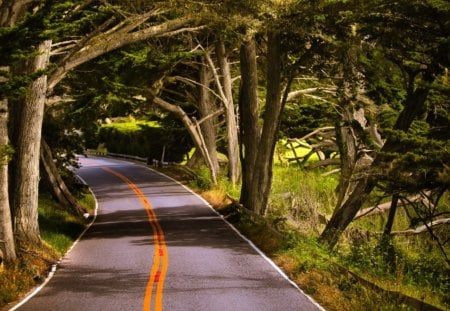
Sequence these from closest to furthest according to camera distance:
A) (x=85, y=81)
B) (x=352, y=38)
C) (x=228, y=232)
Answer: (x=352, y=38) < (x=228, y=232) < (x=85, y=81)

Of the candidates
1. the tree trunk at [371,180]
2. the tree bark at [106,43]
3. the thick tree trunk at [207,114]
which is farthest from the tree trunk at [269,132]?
the thick tree trunk at [207,114]

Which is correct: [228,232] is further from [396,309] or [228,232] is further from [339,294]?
[396,309]

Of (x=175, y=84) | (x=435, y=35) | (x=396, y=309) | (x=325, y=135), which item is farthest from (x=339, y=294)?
(x=175, y=84)

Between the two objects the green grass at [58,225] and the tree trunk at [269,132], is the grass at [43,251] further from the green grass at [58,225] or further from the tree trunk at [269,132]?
the tree trunk at [269,132]

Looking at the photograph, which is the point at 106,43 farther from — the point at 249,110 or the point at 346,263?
the point at 346,263

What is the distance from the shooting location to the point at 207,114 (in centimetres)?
3841

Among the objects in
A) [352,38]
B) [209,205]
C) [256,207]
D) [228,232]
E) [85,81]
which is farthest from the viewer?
[209,205]

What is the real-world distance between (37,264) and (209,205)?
14.8m

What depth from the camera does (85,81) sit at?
26.7 metres

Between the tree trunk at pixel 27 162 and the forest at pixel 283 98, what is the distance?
0.04 metres

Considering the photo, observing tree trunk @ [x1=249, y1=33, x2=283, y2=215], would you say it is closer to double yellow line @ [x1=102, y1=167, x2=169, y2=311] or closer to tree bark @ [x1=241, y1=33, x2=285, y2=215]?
tree bark @ [x1=241, y1=33, x2=285, y2=215]

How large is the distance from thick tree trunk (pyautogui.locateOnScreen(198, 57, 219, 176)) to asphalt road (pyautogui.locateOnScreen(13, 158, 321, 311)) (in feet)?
30.1

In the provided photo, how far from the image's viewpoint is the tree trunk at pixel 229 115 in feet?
109

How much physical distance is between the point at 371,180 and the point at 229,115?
19.5 m
